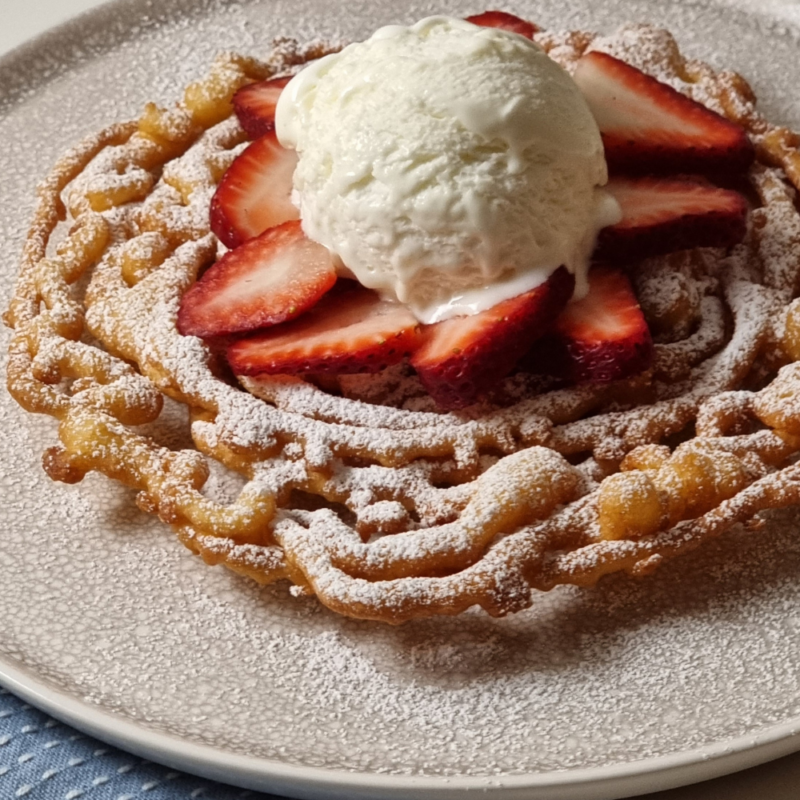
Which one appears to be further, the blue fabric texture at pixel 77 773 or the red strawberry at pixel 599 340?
the red strawberry at pixel 599 340

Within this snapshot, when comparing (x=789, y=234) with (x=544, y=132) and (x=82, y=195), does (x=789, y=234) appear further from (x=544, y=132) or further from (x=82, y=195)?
(x=82, y=195)

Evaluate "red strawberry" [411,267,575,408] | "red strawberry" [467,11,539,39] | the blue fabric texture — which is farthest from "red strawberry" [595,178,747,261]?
the blue fabric texture

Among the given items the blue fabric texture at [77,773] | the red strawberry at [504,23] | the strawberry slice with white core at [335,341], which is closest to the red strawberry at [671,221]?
the strawberry slice with white core at [335,341]

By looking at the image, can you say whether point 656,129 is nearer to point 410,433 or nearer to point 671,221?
point 671,221

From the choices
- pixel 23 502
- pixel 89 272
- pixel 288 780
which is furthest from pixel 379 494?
pixel 89 272

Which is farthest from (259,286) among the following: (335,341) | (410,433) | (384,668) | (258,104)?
(384,668)

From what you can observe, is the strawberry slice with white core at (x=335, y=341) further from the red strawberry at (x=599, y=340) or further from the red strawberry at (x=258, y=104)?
the red strawberry at (x=258, y=104)
